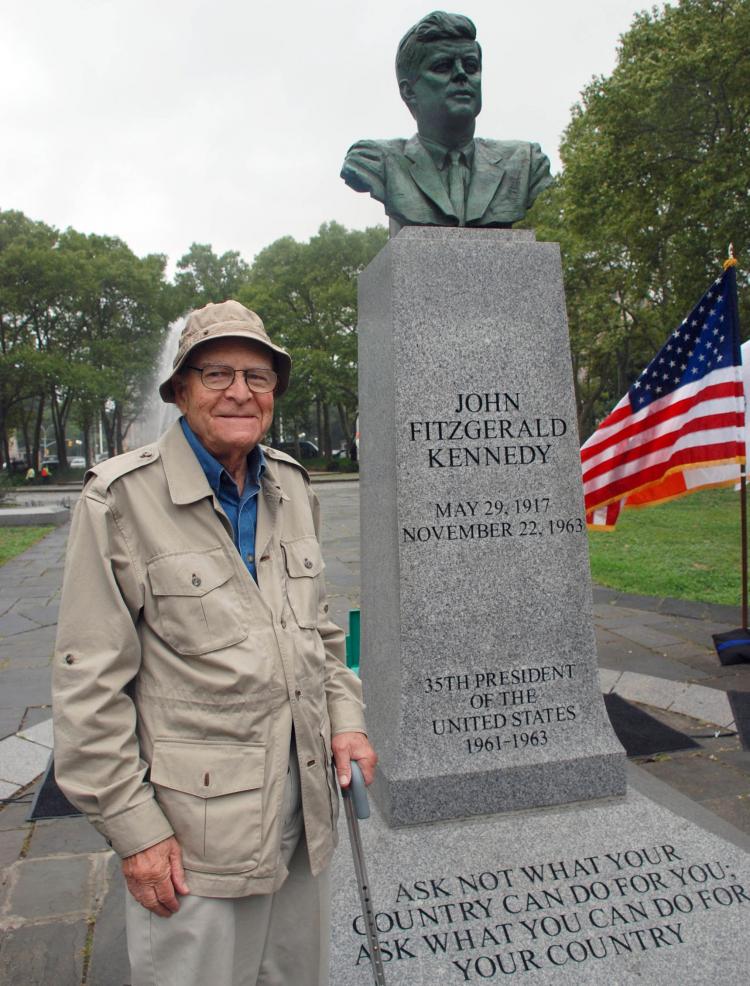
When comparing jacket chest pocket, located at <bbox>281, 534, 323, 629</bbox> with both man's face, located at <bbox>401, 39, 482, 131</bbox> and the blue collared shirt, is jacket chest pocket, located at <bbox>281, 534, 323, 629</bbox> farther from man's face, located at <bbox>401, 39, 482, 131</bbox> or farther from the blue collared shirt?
man's face, located at <bbox>401, 39, 482, 131</bbox>

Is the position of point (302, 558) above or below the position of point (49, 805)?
above

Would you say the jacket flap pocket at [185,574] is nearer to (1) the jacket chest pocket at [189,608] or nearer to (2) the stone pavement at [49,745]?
(1) the jacket chest pocket at [189,608]

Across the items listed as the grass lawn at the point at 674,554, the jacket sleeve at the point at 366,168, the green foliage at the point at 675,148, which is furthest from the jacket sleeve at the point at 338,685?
the green foliage at the point at 675,148

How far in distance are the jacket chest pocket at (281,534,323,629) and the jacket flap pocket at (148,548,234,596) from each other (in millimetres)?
195

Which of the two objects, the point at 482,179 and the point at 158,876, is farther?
the point at 482,179

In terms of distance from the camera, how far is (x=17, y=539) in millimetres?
15445

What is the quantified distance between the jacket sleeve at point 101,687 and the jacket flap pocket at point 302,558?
370 millimetres

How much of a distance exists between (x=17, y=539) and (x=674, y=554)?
12018mm

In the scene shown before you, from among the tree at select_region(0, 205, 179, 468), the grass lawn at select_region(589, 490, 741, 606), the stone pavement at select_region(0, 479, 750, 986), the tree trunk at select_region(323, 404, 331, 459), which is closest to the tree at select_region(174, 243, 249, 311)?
the tree at select_region(0, 205, 179, 468)

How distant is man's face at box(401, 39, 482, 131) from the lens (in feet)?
12.2

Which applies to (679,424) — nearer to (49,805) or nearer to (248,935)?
(49,805)

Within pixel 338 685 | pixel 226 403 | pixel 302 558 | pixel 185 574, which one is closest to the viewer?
pixel 185 574

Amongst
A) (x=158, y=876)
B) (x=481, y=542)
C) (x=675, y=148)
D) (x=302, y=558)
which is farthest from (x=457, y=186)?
(x=675, y=148)

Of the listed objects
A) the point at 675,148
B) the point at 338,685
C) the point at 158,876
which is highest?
the point at 675,148
